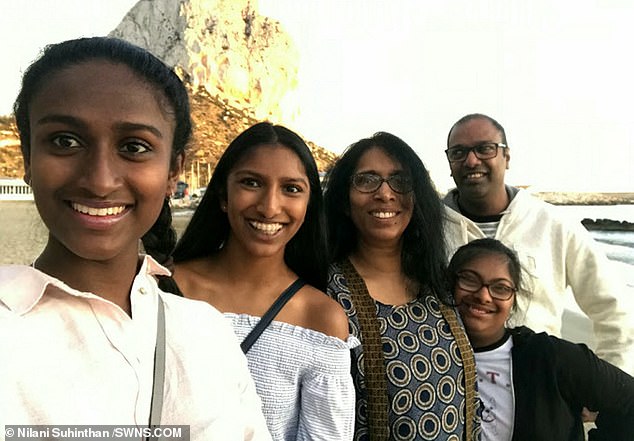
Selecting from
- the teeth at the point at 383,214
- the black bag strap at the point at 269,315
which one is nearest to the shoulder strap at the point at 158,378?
the black bag strap at the point at 269,315

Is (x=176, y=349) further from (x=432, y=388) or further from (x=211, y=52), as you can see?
(x=211, y=52)

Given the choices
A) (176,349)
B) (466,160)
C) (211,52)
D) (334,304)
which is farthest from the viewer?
(211,52)

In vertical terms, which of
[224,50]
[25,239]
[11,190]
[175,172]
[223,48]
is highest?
[223,48]

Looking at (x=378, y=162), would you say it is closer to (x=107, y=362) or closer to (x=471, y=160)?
(x=471, y=160)

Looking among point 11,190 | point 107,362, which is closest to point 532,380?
point 107,362

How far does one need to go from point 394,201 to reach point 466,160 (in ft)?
4.43

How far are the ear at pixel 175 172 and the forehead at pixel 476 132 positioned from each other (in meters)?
2.57

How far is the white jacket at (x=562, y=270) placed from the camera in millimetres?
3004

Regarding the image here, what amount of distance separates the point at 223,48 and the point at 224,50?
0.34 meters

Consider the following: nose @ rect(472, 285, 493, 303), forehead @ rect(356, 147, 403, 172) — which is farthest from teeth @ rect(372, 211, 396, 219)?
nose @ rect(472, 285, 493, 303)

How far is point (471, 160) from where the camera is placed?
10.9ft

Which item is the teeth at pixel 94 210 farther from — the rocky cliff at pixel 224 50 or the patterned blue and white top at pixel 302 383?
the rocky cliff at pixel 224 50

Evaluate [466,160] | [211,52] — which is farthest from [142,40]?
[466,160]

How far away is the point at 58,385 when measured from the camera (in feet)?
2.83
